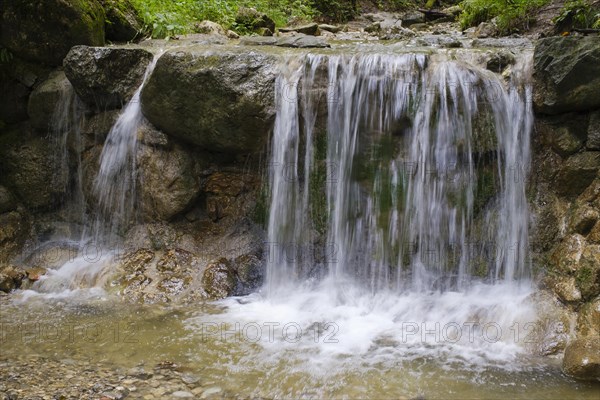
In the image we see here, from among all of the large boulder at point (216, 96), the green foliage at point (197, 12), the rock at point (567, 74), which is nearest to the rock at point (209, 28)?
the green foliage at point (197, 12)

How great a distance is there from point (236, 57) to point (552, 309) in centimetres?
424

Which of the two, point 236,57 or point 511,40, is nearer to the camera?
point 236,57

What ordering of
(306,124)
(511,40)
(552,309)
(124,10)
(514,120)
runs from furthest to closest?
1. (124,10)
2. (511,40)
3. (306,124)
4. (514,120)
5. (552,309)

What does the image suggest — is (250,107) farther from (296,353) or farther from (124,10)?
(124,10)

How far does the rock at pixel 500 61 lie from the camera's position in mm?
5777

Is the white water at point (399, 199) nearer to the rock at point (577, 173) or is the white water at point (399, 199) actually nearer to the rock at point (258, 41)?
the rock at point (577, 173)

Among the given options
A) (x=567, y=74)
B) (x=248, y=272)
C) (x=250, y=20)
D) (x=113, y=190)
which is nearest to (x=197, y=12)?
(x=250, y=20)

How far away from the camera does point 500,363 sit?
170 inches

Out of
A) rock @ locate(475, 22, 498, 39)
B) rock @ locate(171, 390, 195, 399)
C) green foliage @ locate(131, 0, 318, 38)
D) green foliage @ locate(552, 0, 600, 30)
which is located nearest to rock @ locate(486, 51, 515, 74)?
green foliage @ locate(552, 0, 600, 30)

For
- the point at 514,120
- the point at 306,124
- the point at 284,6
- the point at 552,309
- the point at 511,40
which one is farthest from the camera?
the point at 284,6

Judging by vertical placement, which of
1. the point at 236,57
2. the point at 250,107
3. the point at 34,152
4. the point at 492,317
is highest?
the point at 236,57

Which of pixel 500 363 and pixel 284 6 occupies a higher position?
pixel 284 6

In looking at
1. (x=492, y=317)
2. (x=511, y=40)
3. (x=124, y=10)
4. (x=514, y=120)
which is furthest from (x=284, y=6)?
(x=492, y=317)

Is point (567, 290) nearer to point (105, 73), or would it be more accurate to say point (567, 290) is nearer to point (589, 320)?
point (589, 320)
